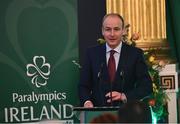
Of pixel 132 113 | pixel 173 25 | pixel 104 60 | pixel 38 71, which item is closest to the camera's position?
pixel 132 113

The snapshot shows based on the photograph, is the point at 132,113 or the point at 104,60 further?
the point at 104,60

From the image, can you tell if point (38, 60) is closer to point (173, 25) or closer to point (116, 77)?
point (173, 25)

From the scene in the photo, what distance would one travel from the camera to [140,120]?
3.98 ft

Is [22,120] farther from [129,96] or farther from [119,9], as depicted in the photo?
[129,96]

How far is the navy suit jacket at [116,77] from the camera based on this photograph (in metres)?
2.88

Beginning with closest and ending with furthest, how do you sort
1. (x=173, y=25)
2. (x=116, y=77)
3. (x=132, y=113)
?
(x=132, y=113) < (x=116, y=77) < (x=173, y=25)

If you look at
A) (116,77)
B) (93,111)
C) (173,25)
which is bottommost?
(93,111)

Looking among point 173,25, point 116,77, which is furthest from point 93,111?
point 173,25

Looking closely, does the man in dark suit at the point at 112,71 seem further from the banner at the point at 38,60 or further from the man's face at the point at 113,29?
the banner at the point at 38,60

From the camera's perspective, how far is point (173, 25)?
16.4 feet

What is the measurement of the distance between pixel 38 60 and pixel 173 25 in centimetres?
163

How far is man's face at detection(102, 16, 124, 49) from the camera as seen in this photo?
115 inches

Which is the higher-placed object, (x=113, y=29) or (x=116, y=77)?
(x=113, y=29)

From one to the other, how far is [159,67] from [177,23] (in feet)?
3.19
